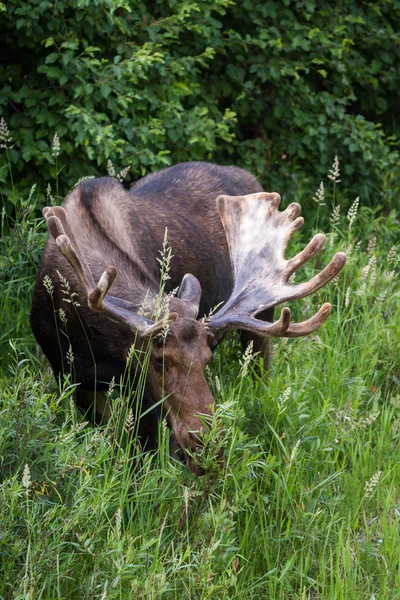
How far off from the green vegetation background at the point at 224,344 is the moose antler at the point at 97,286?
1.39ft

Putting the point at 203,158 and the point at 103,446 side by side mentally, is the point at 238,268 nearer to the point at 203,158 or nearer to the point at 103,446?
the point at 103,446

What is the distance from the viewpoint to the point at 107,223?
17.2 feet

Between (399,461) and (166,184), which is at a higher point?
(166,184)

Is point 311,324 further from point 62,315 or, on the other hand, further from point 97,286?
point 62,315

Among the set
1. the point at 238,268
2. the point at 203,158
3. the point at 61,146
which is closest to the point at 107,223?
the point at 238,268

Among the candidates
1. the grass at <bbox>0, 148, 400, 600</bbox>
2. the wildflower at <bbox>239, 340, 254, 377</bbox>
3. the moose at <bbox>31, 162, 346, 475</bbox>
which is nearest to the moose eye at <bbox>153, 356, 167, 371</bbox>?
the moose at <bbox>31, 162, 346, 475</bbox>

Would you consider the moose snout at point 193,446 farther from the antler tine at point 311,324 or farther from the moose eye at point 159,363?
the antler tine at point 311,324

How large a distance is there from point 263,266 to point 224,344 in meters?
1.06

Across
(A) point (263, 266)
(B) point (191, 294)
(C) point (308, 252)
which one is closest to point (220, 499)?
(B) point (191, 294)

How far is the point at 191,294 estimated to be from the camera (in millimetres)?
4680

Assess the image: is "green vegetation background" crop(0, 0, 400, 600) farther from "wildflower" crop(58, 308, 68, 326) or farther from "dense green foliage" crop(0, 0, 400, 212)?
"wildflower" crop(58, 308, 68, 326)

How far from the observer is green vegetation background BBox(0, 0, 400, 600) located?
380 centimetres

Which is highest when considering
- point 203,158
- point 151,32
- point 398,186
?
point 151,32

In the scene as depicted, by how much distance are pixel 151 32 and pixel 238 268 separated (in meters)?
2.52
